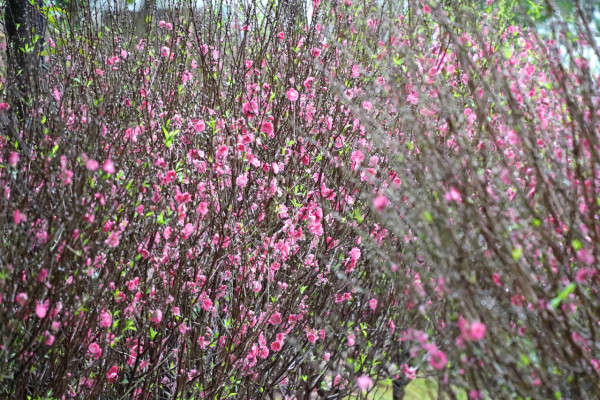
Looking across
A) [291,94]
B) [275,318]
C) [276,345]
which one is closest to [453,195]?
[275,318]

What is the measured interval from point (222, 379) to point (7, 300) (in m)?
1.36

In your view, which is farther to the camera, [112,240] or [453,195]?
[112,240]

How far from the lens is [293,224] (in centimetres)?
363

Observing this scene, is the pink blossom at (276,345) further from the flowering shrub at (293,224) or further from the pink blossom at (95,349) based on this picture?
the pink blossom at (95,349)

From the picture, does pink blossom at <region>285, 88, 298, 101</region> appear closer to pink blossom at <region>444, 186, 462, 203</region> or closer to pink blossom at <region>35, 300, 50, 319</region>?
pink blossom at <region>35, 300, 50, 319</region>

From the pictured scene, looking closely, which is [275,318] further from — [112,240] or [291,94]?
[291,94]

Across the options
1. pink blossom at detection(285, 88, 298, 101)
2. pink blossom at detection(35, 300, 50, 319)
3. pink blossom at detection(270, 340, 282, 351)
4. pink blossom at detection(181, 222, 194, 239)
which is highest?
pink blossom at detection(285, 88, 298, 101)

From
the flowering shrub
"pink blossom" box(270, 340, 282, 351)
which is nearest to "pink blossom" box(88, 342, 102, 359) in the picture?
the flowering shrub

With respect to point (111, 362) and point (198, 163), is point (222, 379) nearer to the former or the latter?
point (111, 362)

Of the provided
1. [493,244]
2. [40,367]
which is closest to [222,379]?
[40,367]

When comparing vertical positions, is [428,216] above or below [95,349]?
above

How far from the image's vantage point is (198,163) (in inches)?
142

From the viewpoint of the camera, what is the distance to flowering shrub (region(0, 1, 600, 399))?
1743 millimetres

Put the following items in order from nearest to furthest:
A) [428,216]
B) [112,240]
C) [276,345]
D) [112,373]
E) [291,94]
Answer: [428,216], [112,240], [112,373], [276,345], [291,94]
